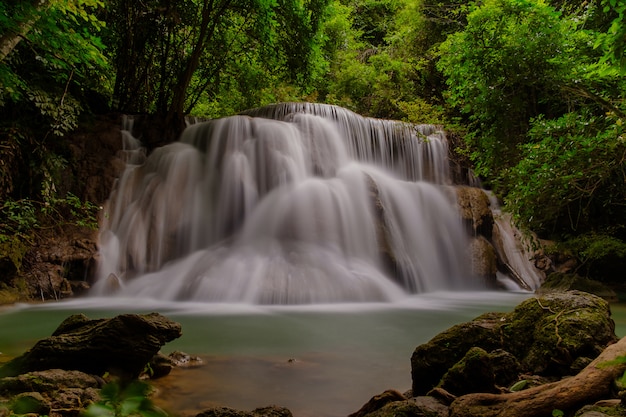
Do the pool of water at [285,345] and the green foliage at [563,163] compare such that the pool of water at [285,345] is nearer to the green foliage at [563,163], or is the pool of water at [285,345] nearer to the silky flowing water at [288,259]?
the silky flowing water at [288,259]

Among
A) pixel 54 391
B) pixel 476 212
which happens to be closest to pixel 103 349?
pixel 54 391

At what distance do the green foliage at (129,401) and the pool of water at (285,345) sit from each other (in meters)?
2.07

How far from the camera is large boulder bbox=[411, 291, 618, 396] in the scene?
2879mm

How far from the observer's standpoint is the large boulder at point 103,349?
9.83 feet

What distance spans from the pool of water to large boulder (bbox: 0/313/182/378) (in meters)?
0.32

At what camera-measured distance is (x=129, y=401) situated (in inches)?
36.2

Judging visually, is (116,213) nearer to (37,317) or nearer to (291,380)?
(37,317)

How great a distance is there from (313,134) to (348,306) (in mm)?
6775

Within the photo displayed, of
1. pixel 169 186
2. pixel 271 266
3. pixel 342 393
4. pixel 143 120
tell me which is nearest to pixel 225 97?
pixel 143 120

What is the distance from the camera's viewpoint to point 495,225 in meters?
13.1

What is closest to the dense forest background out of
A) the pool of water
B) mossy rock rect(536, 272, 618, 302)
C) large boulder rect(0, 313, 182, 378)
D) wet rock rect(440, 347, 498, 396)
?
mossy rock rect(536, 272, 618, 302)

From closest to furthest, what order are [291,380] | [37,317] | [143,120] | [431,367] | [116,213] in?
[431,367] → [291,380] → [37,317] → [116,213] → [143,120]

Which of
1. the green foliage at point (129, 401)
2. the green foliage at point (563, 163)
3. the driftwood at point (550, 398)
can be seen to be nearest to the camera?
the green foliage at point (129, 401)

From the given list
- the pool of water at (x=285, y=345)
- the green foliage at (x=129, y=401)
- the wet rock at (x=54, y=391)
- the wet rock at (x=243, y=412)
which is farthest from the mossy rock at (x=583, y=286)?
the green foliage at (x=129, y=401)
